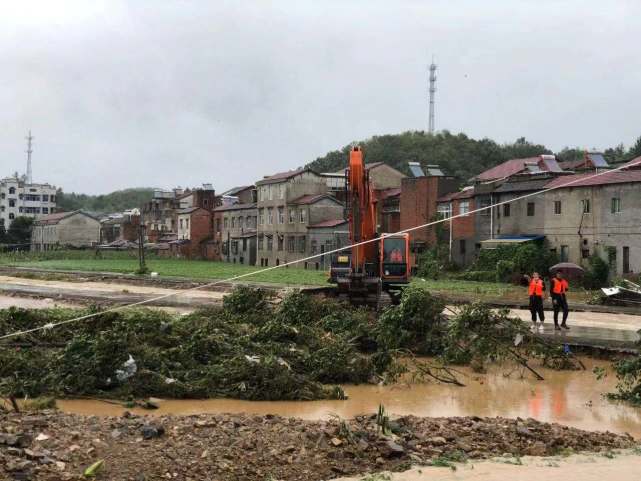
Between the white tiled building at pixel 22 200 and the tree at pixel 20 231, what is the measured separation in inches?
359

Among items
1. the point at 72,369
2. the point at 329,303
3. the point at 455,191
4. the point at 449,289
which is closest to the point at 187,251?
the point at 455,191

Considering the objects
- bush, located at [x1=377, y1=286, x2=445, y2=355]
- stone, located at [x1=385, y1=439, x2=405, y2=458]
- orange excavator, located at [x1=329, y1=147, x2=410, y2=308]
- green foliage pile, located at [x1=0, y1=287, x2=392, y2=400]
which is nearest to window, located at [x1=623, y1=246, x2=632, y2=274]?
orange excavator, located at [x1=329, y1=147, x2=410, y2=308]

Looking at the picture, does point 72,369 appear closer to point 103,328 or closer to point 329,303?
point 103,328

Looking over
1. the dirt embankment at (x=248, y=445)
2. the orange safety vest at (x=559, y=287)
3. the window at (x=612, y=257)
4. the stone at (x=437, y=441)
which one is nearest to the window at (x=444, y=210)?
the window at (x=612, y=257)

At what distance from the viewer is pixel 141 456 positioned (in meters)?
9.24

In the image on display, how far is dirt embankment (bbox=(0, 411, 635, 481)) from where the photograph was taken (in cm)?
896

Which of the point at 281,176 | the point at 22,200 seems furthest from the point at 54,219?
the point at 281,176

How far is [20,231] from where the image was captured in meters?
126

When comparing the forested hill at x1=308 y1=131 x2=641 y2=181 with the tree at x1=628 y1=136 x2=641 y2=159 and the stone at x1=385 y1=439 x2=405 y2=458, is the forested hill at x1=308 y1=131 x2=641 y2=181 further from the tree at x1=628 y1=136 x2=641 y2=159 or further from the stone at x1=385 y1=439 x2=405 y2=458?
the stone at x1=385 y1=439 x2=405 y2=458

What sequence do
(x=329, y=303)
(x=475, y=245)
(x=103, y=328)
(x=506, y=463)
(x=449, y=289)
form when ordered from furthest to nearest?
(x=475, y=245), (x=449, y=289), (x=329, y=303), (x=103, y=328), (x=506, y=463)

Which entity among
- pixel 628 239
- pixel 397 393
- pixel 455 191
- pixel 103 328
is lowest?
pixel 397 393

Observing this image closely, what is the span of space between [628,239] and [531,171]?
14.4 metres

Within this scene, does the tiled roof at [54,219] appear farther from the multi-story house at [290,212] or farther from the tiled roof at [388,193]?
the tiled roof at [388,193]

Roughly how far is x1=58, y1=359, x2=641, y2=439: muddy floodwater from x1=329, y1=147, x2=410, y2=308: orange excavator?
765 cm
